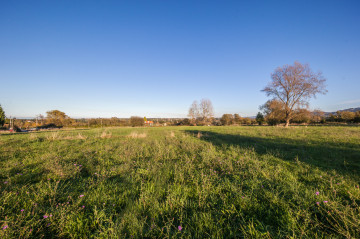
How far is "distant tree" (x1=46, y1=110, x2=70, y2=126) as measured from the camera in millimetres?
50594

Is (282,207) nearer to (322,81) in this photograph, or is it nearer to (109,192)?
(109,192)

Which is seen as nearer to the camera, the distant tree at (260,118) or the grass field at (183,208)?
the grass field at (183,208)

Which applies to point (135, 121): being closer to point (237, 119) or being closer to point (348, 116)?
point (237, 119)

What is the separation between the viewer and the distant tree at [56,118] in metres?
50.6

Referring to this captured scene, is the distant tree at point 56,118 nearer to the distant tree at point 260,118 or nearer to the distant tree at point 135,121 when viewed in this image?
the distant tree at point 135,121

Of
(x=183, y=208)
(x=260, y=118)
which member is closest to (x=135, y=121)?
(x=183, y=208)

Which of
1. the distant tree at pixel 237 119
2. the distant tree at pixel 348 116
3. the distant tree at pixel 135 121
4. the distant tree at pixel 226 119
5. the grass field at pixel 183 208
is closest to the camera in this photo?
the grass field at pixel 183 208

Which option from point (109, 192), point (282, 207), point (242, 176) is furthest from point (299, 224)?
point (109, 192)

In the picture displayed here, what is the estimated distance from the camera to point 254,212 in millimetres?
2217

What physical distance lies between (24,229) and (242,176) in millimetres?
4260

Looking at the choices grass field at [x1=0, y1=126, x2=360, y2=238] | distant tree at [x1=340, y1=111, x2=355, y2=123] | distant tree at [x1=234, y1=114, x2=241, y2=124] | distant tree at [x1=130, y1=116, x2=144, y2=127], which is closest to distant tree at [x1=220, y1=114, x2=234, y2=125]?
distant tree at [x1=234, y1=114, x2=241, y2=124]

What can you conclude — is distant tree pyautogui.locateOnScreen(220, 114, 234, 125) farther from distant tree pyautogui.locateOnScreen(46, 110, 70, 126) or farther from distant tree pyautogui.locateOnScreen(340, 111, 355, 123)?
distant tree pyautogui.locateOnScreen(46, 110, 70, 126)

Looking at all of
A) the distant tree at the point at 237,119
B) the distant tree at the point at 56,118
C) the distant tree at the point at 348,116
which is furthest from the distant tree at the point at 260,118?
the distant tree at the point at 56,118

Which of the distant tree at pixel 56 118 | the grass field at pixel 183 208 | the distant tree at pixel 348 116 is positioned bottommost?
the grass field at pixel 183 208
